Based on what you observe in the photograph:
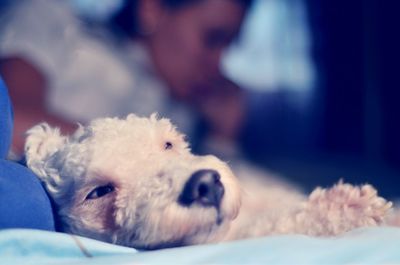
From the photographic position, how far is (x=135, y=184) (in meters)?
0.72

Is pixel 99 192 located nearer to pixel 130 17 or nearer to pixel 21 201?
pixel 21 201

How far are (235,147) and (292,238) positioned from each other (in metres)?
2.55

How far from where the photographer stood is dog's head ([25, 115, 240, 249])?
65cm

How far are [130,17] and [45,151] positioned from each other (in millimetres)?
2083

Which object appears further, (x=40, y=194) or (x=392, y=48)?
(x=392, y=48)

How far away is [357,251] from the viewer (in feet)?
2.02

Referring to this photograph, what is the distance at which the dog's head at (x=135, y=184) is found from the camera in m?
0.65

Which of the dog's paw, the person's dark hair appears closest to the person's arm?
the person's dark hair

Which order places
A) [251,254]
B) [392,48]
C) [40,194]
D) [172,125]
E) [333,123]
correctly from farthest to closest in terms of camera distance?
[333,123], [392,48], [172,125], [40,194], [251,254]

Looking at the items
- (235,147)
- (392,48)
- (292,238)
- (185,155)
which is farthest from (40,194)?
(392,48)

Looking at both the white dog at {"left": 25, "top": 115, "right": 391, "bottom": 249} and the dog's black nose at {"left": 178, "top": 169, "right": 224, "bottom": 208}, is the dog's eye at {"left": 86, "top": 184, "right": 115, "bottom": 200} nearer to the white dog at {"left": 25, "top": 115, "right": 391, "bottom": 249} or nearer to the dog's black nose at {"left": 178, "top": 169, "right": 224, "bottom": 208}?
the white dog at {"left": 25, "top": 115, "right": 391, "bottom": 249}

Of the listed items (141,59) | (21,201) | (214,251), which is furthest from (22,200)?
(141,59)

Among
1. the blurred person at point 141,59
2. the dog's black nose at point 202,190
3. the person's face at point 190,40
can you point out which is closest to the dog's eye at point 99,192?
the dog's black nose at point 202,190

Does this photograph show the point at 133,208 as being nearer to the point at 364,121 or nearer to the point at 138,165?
the point at 138,165
